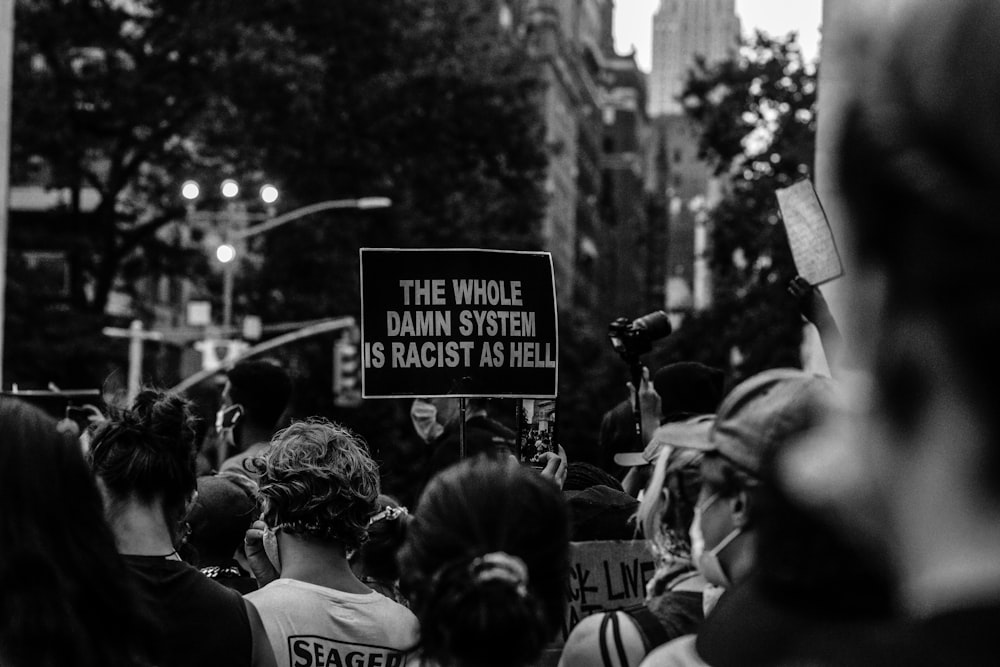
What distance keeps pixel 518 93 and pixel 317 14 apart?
4.96m

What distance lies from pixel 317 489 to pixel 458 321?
1388mm

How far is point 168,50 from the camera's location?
104ft

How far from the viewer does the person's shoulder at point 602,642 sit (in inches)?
123

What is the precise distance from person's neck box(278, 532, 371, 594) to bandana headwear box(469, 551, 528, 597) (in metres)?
1.84

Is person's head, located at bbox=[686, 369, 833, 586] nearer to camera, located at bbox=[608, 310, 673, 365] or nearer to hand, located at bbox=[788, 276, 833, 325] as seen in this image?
hand, located at bbox=[788, 276, 833, 325]

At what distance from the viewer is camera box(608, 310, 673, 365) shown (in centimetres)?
625

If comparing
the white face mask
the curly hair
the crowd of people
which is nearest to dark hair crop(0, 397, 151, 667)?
the crowd of people

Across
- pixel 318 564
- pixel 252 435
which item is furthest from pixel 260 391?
pixel 318 564

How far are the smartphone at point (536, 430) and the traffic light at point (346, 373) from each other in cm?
2815

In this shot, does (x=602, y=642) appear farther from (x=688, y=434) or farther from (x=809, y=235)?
(x=809, y=235)

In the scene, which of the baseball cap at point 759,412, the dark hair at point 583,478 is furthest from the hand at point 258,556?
the baseball cap at point 759,412

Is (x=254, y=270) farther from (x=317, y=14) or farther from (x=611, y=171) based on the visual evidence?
(x=611, y=171)

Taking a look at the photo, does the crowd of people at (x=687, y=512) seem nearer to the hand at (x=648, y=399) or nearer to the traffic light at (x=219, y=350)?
the hand at (x=648, y=399)

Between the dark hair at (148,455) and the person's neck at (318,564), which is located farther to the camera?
the person's neck at (318,564)
